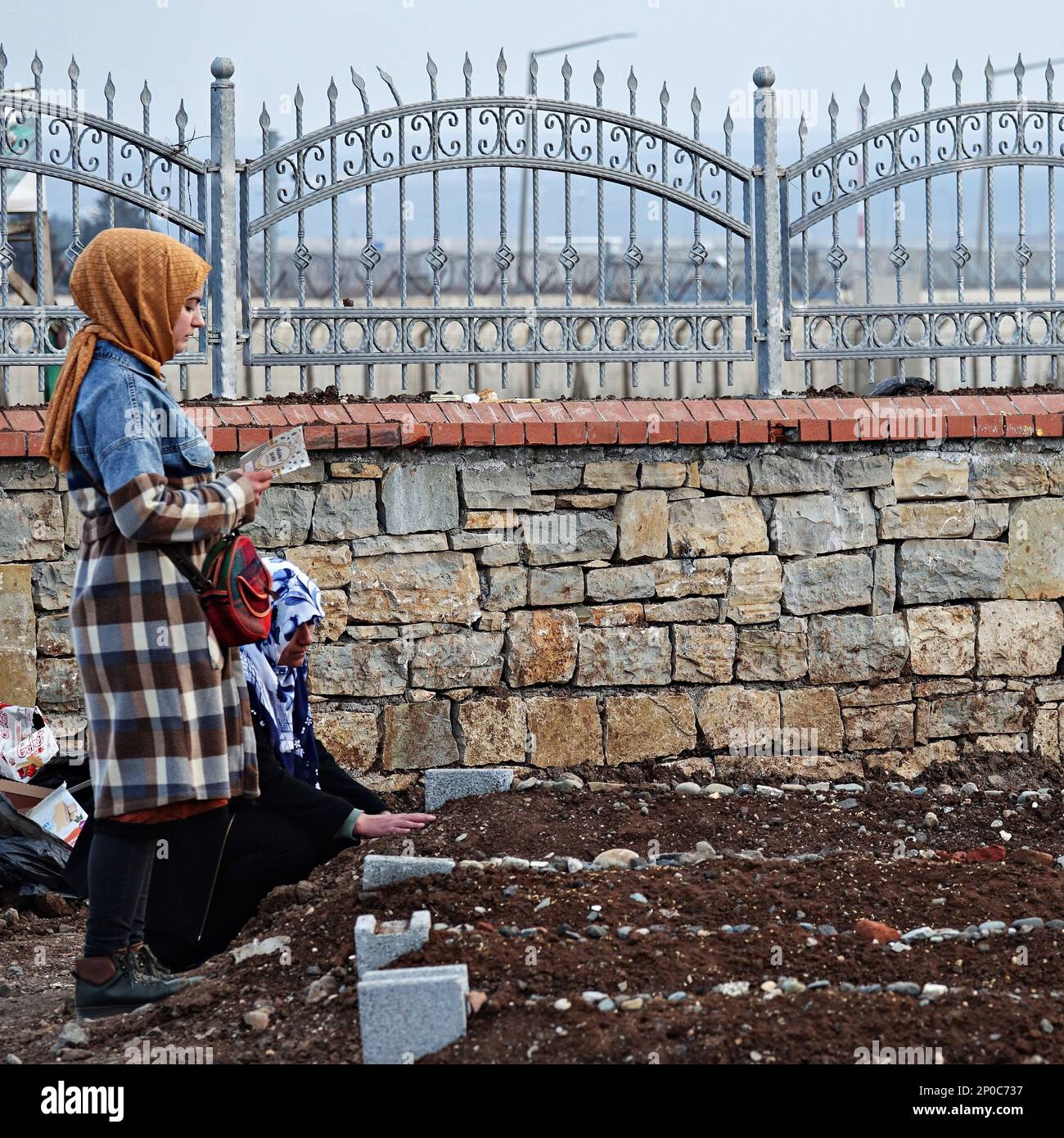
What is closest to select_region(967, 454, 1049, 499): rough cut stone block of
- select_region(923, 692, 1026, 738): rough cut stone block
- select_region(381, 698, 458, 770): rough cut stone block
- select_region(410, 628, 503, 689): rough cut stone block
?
select_region(923, 692, 1026, 738): rough cut stone block

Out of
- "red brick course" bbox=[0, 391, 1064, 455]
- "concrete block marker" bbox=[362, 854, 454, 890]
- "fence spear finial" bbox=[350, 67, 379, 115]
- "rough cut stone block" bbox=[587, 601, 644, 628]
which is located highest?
"fence spear finial" bbox=[350, 67, 379, 115]

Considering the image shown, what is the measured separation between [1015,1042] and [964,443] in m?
3.57

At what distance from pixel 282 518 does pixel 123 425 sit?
86.7 inches

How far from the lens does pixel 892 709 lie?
5711 mm

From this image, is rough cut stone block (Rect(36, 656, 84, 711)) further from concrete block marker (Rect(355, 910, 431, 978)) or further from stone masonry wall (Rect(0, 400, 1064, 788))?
concrete block marker (Rect(355, 910, 431, 978))

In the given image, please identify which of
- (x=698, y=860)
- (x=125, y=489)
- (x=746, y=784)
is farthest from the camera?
(x=746, y=784)

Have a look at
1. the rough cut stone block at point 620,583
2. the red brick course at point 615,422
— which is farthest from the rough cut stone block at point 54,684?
the rough cut stone block at point 620,583

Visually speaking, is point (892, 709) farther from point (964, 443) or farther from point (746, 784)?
point (964, 443)

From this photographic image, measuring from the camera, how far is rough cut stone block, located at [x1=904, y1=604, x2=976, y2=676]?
5.73m

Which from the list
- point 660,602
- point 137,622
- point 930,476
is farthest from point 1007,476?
point 137,622

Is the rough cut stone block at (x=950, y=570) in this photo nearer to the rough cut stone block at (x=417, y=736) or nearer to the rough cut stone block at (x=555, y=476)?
the rough cut stone block at (x=555, y=476)

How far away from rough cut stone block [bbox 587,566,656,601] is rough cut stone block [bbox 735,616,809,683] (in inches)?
18.1

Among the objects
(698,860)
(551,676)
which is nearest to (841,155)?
(551,676)
